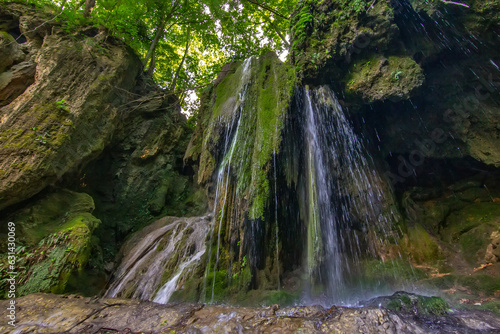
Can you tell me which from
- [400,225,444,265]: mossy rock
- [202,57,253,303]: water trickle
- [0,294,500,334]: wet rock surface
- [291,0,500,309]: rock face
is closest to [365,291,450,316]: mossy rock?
[0,294,500,334]: wet rock surface

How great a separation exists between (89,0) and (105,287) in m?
9.83

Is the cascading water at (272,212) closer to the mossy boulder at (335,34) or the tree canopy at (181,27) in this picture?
the mossy boulder at (335,34)

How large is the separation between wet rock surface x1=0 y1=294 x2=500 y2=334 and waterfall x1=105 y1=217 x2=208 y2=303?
1544 millimetres

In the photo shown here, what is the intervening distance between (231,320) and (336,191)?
522cm

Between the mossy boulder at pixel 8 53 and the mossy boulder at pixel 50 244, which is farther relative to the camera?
the mossy boulder at pixel 8 53

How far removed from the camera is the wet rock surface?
2.69 meters

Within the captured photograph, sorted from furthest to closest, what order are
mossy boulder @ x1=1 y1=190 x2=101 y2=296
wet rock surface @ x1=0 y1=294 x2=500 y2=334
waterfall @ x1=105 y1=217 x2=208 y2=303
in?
1. waterfall @ x1=105 y1=217 x2=208 y2=303
2. mossy boulder @ x1=1 y1=190 x2=101 y2=296
3. wet rock surface @ x1=0 y1=294 x2=500 y2=334

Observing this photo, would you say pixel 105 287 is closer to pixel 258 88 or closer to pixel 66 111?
pixel 66 111

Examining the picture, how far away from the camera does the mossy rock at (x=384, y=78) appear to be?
5.69m

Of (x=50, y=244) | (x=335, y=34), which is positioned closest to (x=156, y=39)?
(x=335, y=34)

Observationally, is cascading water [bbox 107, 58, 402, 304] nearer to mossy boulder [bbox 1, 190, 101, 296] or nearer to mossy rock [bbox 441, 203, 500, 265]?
mossy boulder [bbox 1, 190, 101, 296]

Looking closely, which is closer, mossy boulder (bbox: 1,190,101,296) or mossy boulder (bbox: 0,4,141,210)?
mossy boulder (bbox: 1,190,101,296)

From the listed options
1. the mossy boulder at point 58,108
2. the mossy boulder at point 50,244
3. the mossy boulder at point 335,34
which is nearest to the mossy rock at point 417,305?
the mossy boulder at point 335,34

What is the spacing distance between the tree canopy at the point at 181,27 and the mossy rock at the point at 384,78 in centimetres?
440
